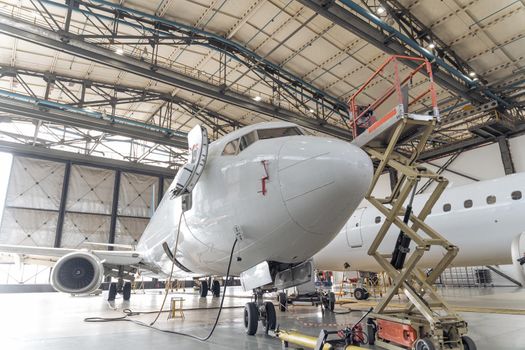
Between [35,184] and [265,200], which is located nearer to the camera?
[265,200]

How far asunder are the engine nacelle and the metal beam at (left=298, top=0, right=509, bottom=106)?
28.6 ft

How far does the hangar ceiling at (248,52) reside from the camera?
11.4 meters

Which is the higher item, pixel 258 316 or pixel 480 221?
pixel 480 221

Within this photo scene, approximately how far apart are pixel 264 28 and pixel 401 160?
389 inches

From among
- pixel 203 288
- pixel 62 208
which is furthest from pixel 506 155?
pixel 62 208

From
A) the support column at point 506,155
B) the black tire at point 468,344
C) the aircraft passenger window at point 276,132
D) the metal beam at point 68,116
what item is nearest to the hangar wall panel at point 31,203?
the metal beam at point 68,116

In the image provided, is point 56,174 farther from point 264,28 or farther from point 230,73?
point 264,28

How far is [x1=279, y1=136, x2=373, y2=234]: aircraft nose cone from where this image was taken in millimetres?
3740

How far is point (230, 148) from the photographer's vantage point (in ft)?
16.3

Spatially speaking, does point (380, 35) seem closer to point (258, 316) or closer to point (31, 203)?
point (258, 316)

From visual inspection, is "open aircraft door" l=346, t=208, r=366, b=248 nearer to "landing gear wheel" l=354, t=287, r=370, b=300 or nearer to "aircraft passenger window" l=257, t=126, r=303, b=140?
"landing gear wheel" l=354, t=287, r=370, b=300

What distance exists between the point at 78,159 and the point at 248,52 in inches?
612

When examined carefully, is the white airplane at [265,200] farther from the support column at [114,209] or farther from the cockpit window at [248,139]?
the support column at [114,209]

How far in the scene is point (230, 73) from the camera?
16.4 metres
